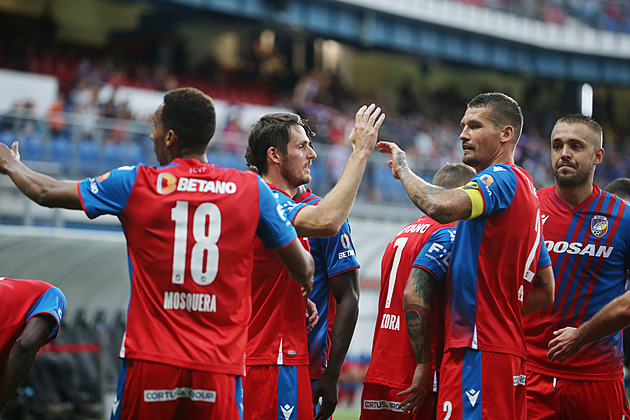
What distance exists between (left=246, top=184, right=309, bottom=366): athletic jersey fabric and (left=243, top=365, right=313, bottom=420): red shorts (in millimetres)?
55

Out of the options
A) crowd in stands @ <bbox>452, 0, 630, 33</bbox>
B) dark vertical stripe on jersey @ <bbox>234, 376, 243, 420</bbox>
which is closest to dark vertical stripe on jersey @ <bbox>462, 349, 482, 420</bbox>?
dark vertical stripe on jersey @ <bbox>234, 376, 243, 420</bbox>

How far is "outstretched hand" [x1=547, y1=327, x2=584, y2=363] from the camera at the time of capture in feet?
16.4

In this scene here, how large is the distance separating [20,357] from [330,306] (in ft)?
6.35

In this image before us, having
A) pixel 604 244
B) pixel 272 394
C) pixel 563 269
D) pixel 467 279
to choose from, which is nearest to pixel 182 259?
pixel 272 394

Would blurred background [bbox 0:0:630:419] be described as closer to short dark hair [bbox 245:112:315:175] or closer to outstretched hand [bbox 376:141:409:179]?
short dark hair [bbox 245:112:315:175]

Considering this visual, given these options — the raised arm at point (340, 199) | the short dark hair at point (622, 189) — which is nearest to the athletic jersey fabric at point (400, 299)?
the raised arm at point (340, 199)

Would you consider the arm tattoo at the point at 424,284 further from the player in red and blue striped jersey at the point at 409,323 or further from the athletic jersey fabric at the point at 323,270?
the athletic jersey fabric at the point at 323,270

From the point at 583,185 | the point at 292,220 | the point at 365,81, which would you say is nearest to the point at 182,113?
the point at 292,220

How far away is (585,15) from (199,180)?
2954 centimetres

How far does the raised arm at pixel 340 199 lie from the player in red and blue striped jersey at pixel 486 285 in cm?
25

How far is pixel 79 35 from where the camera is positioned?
24297mm

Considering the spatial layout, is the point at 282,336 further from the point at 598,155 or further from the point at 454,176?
the point at 598,155

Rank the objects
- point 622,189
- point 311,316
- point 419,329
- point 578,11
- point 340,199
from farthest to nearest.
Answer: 1. point 578,11
2. point 622,189
3. point 311,316
4. point 419,329
5. point 340,199

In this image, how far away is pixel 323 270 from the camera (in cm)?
507
